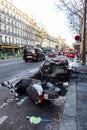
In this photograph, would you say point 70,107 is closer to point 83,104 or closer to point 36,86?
point 83,104

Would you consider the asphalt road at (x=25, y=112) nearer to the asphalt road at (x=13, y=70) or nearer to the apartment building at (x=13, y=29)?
the asphalt road at (x=13, y=70)

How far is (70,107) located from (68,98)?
1219 mm

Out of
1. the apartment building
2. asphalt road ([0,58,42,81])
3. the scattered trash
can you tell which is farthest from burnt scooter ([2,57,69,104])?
the apartment building

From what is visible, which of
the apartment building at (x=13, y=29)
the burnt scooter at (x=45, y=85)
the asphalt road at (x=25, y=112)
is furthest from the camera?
the apartment building at (x=13, y=29)

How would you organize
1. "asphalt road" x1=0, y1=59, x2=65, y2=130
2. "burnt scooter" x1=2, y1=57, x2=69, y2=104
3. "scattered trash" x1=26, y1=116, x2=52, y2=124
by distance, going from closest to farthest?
"asphalt road" x1=0, y1=59, x2=65, y2=130
"scattered trash" x1=26, y1=116, x2=52, y2=124
"burnt scooter" x1=2, y1=57, x2=69, y2=104

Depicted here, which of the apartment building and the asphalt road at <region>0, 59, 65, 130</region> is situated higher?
the apartment building

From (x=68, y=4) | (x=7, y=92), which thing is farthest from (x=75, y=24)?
(x=7, y=92)

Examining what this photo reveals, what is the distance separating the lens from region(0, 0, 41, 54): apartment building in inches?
3086

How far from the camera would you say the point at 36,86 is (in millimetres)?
8273

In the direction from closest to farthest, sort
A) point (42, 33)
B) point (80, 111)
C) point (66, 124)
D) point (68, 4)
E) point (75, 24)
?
point (66, 124) → point (80, 111) → point (68, 4) → point (75, 24) → point (42, 33)

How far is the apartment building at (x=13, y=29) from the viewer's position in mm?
78375

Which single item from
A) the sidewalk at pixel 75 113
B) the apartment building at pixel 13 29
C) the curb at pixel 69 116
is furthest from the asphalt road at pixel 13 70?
the apartment building at pixel 13 29

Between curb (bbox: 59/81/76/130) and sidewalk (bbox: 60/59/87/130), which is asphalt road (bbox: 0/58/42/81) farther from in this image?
curb (bbox: 59/81/76/130)

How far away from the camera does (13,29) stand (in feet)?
290
